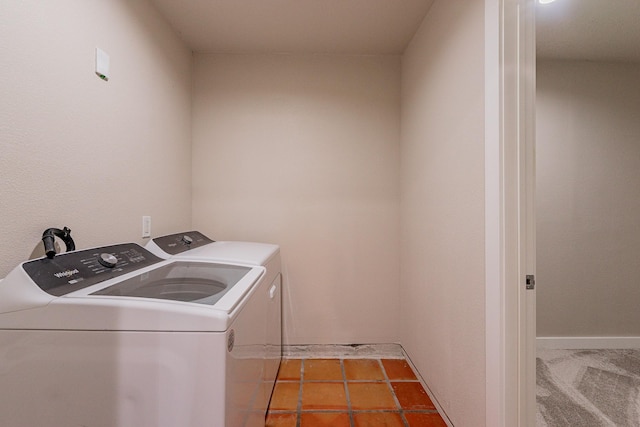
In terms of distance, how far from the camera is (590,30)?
6.75 feet

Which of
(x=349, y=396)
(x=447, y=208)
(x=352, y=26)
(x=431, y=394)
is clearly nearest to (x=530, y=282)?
(x=447, y=208)

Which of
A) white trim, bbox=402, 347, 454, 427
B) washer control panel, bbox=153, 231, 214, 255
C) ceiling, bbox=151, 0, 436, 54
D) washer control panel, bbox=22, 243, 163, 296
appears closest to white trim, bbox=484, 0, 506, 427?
white trim, bbox=402, 347, 454, 427

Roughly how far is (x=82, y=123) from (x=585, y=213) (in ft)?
11.4

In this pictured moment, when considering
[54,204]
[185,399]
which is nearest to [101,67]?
[54,204]

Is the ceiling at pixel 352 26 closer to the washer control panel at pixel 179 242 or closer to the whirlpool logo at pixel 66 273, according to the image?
the washer control panel at pixel 179 242

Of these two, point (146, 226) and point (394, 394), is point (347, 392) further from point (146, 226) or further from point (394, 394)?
point (146, 226)

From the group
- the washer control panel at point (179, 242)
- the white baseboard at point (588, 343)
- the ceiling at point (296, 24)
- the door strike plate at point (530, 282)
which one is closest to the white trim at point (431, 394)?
the door strike plate at point (530, 282)

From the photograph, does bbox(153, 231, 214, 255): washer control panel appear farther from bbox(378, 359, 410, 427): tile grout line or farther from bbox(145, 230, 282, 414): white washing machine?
bbox(378, 359, 410, 427): tile grout line

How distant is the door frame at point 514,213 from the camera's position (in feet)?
3.54

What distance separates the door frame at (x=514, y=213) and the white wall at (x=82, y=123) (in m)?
Result: 1.70

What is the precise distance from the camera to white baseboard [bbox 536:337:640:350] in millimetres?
2389

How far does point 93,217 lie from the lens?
1292 millimetres

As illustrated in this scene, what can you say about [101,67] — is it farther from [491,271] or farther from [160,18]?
[491,271]

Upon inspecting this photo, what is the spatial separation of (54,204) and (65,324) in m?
0.59
